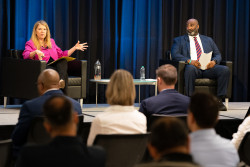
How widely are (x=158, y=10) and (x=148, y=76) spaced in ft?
3.52

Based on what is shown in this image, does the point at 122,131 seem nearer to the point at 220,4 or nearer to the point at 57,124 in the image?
the point at 57,124

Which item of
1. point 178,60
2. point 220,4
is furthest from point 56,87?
point 220,4

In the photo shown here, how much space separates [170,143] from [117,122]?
3.92 feet

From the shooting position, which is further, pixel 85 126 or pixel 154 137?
pixel 85 126

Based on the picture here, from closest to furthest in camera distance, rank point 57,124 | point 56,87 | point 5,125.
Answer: point 57,124 → point 56,87 → point 5,125

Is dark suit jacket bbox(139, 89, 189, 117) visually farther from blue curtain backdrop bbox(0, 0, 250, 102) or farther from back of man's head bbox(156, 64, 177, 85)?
blue curtain backdrop bbox(0, 0, 250, 102)

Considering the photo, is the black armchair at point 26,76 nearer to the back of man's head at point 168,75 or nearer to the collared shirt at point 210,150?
the back of man's head at point 168,75

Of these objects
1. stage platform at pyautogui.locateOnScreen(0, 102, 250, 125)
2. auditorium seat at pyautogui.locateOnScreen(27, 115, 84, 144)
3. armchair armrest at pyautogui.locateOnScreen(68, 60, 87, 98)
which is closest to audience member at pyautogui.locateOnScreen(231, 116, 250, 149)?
auditorium seat at pyautogui.locateOnScreen(27, 115, 84, 144)

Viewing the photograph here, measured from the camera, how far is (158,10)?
25.3 ft

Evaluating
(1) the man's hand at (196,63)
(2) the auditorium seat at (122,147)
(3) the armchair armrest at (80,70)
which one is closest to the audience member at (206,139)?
(2) the auditorium seat at (122,147)

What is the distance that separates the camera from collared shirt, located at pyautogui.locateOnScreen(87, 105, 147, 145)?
2.98 meters

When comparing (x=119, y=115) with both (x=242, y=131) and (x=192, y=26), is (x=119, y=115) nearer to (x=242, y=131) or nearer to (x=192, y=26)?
(x=242, y=131)

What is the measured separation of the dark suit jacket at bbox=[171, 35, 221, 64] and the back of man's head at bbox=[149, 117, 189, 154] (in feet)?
16.1

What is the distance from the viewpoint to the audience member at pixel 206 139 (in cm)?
226
